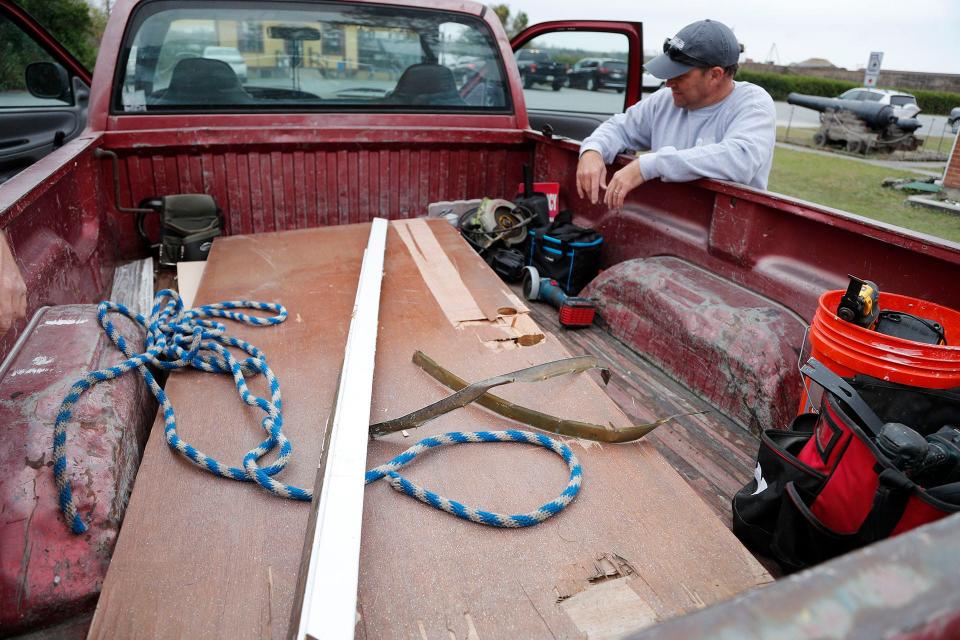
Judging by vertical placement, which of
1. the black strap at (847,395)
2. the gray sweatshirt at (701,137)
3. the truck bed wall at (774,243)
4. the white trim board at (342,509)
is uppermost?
the gray sweatshirt at (701,137)

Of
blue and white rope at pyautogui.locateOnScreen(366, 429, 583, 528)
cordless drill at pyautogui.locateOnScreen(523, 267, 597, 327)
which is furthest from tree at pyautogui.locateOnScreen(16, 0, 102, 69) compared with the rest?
blue and white rope at pyautogui.locateOnScreen(366, 429, 583, 528)

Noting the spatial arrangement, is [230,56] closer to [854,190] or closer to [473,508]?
[473,508]

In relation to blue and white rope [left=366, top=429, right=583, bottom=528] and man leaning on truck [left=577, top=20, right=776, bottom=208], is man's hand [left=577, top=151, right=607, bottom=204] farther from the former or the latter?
blue and white rope [left=366, top=429, right=583, bottom=528]

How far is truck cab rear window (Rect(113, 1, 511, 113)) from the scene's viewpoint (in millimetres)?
3037

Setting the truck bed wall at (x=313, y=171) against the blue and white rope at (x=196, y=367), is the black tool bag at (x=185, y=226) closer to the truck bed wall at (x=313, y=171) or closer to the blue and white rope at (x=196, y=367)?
the truck bed wall at (x=313, y=171)

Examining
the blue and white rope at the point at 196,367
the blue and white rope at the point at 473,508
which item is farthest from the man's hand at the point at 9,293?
the blue and white rope at the point at 473,508

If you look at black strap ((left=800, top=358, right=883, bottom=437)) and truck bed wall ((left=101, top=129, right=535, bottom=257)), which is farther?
truck bed wall ((left=101, top=129, right=535, bottom=257))

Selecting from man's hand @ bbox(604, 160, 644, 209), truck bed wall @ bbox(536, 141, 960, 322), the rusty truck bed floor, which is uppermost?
man's hand @ bbox(604, 160, 644, 209)

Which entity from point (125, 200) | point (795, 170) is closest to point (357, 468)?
point (125, 200)

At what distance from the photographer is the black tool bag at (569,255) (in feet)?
9.39

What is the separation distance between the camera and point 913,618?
42 centimetres

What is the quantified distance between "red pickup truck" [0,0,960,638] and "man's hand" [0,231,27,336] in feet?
1.17

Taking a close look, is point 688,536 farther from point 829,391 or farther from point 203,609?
point 203,609

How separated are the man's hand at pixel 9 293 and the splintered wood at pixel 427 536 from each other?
16.8 inches
